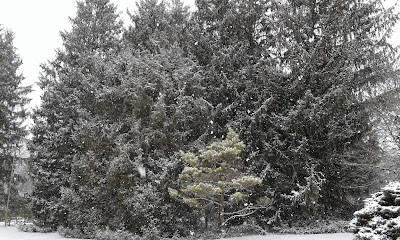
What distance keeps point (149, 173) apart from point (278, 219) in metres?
5.80

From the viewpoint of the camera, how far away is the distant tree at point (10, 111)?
22.5 meters

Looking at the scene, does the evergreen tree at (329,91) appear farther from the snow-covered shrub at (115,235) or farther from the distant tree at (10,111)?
the distant tree at (10,111)

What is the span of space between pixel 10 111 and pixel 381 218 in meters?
23.7

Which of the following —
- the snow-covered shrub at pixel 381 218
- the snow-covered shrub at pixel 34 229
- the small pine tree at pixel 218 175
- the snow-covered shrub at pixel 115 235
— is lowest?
the snow-covered shrub at pixel 115 235

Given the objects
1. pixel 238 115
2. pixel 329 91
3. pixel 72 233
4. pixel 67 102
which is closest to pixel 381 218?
pixel 329 91

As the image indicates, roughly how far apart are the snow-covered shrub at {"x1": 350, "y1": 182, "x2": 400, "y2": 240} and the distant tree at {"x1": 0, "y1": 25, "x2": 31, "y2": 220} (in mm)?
20988

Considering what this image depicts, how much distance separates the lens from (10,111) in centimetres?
2320

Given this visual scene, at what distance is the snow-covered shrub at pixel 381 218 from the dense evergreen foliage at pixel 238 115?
4.20m

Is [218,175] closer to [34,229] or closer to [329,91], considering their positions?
[329,91]

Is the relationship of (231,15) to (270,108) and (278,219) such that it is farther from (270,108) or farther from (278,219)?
(278,219)

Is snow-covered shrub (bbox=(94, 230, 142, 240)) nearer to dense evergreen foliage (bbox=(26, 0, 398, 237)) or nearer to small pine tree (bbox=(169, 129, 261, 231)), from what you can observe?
dense evergreen foliage (bbox=(26, 0, 398, 237))

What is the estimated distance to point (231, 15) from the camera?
16.1 m

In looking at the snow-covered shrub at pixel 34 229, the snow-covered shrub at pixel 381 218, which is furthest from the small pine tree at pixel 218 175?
the snow-covered shrub at pixel 34 229

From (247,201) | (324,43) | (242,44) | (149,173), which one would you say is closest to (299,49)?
(324,43)
